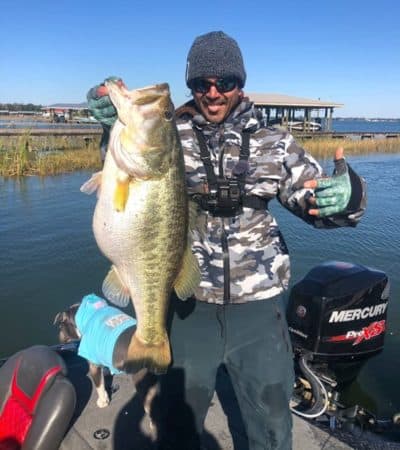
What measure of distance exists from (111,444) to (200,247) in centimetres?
196

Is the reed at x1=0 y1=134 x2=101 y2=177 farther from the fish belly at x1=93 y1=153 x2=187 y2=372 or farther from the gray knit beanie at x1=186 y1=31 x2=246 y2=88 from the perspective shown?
the fish belly at x1=93 y1=153 x2=187 y2=372

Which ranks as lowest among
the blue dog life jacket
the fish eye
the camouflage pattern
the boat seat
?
the boat seat

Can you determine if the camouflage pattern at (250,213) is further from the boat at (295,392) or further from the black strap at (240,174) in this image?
the boat at (295,392)

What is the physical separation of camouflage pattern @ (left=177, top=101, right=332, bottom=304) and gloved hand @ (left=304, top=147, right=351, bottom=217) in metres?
0.14

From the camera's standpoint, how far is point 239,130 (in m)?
2.73

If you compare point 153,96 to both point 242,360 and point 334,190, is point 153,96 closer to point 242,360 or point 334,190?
point 334,190

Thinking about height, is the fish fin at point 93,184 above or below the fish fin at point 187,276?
above

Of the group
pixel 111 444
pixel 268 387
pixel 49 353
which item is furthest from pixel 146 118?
pixel 111 444

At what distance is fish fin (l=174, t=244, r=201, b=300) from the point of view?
95.8 inches

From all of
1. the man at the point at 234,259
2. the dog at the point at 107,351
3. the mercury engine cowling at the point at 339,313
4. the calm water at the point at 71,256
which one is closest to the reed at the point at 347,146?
the calm water at the point at 71,256

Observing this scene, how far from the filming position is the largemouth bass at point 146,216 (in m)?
2.13

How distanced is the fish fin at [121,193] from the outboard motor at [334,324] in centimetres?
276

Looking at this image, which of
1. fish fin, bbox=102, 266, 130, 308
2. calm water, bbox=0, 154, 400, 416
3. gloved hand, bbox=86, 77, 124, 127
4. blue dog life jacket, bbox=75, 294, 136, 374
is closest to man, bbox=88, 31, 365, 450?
fish fin, bbox=102, 266, 130, 308

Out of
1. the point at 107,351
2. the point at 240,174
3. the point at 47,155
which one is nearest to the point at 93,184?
the point at 240,174
